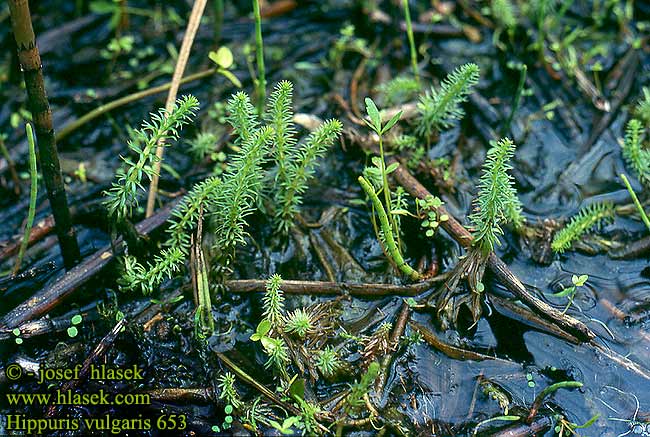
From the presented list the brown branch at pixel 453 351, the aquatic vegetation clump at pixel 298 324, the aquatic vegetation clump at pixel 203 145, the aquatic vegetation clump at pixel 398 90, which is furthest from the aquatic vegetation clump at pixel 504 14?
the aquatic vegetation clump at pixel 298 324

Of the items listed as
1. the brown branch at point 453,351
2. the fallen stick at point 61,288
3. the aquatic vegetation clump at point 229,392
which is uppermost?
the fallen stick at point 61,288

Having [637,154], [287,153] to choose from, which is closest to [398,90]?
[287,153]

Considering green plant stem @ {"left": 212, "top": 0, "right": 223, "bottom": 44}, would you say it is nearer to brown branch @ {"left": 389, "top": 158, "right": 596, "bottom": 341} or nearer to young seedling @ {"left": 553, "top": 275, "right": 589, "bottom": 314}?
brown branch @ {"left": 389, "top": 158, "right": 596, "bottom": 341}

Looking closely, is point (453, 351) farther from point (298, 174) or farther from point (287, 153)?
point (287, 153)

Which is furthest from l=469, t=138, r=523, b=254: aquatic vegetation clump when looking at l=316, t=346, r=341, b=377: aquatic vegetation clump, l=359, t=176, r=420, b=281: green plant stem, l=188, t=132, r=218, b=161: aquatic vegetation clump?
l=188, t=132, r=218, b=161: aquatic vegetation clump

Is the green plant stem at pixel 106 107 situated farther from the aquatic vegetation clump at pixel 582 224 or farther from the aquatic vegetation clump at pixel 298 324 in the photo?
the aquatic vegetation clump at pixel 582 224
